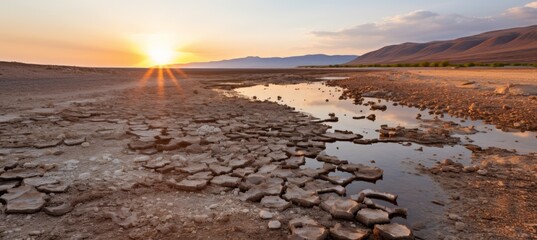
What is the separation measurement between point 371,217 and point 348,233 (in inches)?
14.4

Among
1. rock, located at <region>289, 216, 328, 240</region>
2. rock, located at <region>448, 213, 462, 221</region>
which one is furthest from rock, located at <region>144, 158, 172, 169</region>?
rock, located at <region>448, 213, 462, 221</region>

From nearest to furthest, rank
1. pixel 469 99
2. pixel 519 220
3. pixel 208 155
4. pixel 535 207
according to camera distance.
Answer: pixel 519 220 → pixel 535 207 → pixel 208 155 → pixel 469 99

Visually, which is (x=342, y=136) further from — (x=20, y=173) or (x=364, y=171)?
(x=20, y=173)

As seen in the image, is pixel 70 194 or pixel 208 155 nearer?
pixel 70 194

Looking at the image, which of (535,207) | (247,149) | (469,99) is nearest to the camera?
(535,207)

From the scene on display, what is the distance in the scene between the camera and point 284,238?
2.86 m

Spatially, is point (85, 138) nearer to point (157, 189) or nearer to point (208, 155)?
point (208, 155)

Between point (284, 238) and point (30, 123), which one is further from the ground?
point (30, 123)

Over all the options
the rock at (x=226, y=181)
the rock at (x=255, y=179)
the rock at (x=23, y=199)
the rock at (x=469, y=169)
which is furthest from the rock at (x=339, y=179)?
the rock at (x=23, y=199)

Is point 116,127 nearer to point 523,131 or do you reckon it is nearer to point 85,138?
point 85,138

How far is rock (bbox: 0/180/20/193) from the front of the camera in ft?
12.1

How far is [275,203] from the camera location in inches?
139

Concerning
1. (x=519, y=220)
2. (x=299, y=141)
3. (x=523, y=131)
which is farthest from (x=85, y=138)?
(x=523, y=131)

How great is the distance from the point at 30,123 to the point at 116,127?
6.25ft
